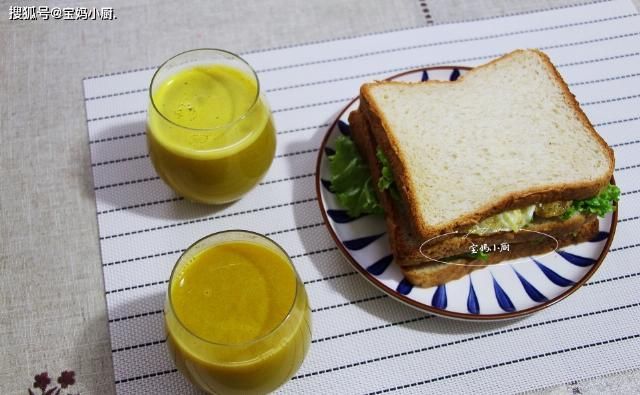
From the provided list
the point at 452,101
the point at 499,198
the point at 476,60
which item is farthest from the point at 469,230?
the point at 476,60

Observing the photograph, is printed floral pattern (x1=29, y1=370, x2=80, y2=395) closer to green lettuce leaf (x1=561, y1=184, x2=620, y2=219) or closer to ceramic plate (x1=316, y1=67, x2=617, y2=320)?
ceramic plate (x1=316, y1=67, x2=617, y2=320)

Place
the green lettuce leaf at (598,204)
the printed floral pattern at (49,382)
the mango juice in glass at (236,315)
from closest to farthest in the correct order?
the mango juice in glass at (236,315)
the printed floral pattern at (49,382)
the green lettuce leaf at (598,204)

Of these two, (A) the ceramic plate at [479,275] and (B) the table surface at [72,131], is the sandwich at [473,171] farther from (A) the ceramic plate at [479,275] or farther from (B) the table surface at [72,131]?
(B) the table surface at [72,131]

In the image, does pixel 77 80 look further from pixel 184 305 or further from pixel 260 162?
pixel 184 305

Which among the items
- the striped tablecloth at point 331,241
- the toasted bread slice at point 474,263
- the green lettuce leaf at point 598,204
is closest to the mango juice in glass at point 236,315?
the striped tablecloth at point 331,241

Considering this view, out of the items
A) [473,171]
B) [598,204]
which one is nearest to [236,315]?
[473,171]

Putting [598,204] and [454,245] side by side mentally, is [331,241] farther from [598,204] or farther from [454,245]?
[598,204]
